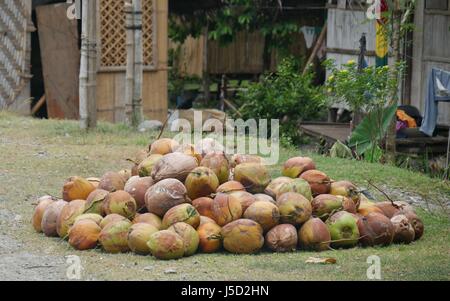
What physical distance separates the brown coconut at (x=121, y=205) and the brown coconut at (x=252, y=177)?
2.64 ft

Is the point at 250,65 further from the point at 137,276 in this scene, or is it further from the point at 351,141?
the point at 137,276

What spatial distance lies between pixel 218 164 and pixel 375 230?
1238 millimetres

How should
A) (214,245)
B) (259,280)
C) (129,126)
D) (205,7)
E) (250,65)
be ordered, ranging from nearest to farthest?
(259,280) → (214,245) → (129,126) → (205,7) → (250,65)

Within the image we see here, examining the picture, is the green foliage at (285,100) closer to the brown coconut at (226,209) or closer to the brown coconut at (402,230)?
the brown coconut at (402,230)

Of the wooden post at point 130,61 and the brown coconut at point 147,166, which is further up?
the wooden post at point 130,61

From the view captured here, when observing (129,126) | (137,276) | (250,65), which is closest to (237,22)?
(250,65)

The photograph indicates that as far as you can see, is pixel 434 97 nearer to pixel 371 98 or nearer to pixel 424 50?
pixel 371 98

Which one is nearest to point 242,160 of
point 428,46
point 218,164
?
point 218,164

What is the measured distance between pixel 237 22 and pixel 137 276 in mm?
13669

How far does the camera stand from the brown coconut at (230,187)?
6766mm

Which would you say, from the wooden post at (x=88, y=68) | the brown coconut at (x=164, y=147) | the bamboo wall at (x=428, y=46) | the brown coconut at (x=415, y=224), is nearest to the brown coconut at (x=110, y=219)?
the brown coconut at (x=164, y=147)

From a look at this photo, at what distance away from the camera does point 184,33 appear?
65.5 ft

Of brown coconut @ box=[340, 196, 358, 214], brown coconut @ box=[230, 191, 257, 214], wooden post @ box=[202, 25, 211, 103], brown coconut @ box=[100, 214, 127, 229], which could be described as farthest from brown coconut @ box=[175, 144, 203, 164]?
wooden post @ box=[202, 25, 211, 103]

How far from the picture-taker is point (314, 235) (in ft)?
21.5
